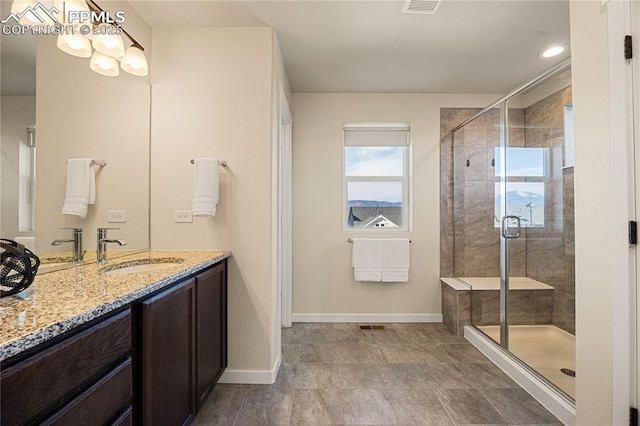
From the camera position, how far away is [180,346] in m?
1.44

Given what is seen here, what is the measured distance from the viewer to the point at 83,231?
1622 millimetres

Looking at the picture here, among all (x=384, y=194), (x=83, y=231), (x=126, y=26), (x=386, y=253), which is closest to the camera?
(x=83, y=231)

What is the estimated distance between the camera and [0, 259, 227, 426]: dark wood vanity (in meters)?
0.68

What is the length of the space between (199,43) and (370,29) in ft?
4.00

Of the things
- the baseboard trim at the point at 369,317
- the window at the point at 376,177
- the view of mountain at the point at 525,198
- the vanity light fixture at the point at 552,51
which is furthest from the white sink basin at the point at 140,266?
the vanity light fixture at the point at 552,51

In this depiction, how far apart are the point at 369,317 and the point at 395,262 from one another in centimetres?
67

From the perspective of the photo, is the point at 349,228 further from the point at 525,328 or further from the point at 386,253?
the point at 525,328

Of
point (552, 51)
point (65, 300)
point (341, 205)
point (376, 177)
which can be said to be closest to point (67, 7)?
point (65, 300)

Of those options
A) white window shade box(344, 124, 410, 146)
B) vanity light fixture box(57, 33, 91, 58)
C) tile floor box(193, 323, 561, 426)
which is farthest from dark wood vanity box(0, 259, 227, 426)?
white window shade box(344, 124, 410, 146)

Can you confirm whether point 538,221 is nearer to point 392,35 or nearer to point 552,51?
point 552,51

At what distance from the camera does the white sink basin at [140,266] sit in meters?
1.63

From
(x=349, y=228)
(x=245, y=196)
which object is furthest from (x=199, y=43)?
(x=349, y=228)

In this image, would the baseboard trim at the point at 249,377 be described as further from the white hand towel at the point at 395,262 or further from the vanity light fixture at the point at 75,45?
the vanity light fixture at the point at 75,45

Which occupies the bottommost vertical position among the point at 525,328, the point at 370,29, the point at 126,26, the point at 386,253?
the point at 525,328
